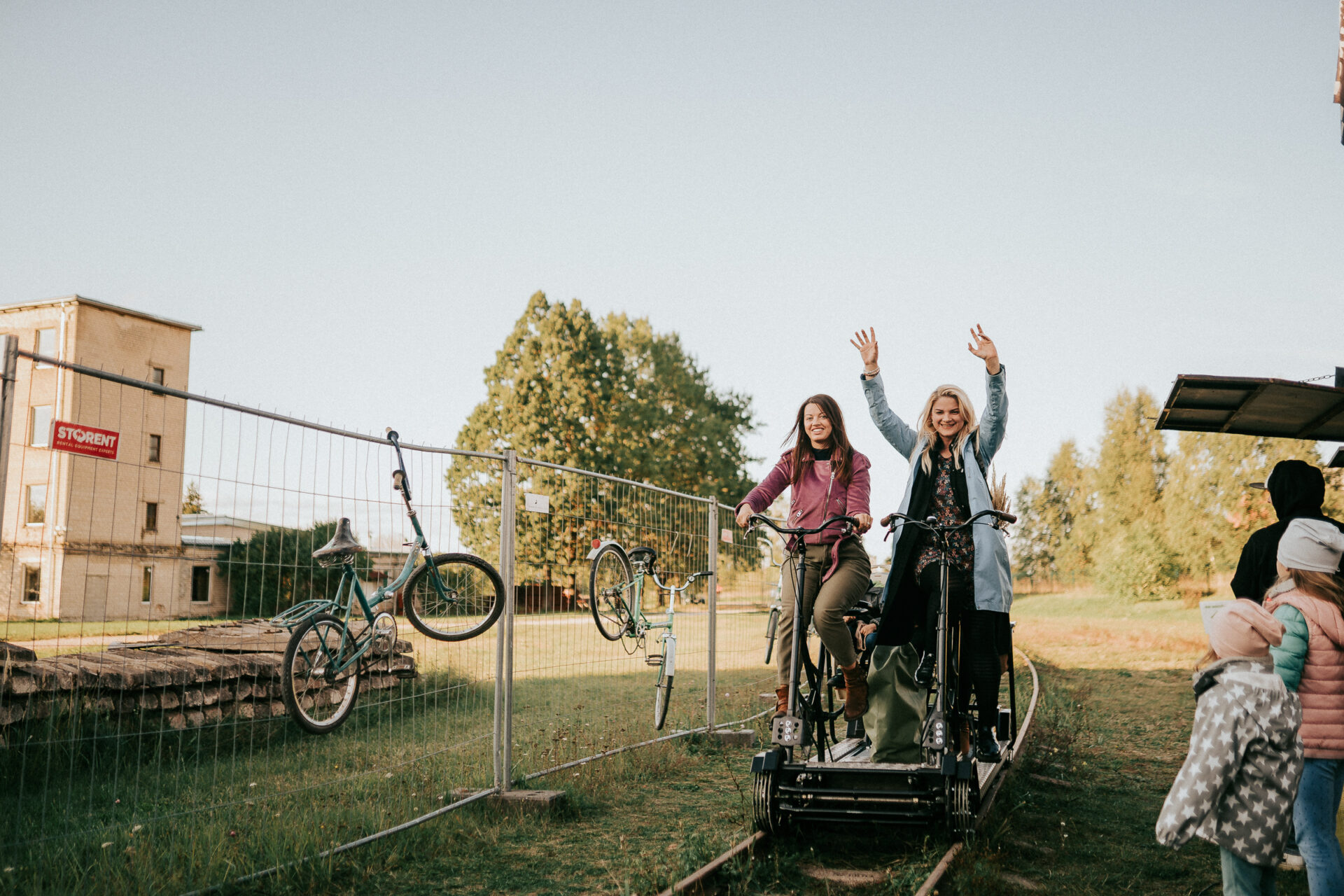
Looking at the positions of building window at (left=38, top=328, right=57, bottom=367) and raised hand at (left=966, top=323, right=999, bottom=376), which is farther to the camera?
building window at (left=38, top=328, right=57, bottom=367)

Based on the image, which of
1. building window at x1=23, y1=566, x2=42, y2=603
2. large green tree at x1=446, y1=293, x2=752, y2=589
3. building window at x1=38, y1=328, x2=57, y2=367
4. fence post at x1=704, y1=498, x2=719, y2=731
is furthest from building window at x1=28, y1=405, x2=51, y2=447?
building window at x1=38, y1=328, x2=57, y2=367

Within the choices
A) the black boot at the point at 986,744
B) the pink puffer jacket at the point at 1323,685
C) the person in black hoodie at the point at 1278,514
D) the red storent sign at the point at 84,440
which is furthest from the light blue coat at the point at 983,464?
the red storent sign at the point at 84,440

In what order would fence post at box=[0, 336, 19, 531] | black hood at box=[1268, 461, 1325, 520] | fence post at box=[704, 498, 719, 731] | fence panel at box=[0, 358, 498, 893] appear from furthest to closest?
fence post at box=[704, 498, 719, 731], black hood at box=[1268, 461, 1325, 520], fence panel at box=[0, 358, 498, 893], fence post at box=[0, 336, 19, 531]

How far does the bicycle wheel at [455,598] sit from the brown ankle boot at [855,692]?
87.4 inches

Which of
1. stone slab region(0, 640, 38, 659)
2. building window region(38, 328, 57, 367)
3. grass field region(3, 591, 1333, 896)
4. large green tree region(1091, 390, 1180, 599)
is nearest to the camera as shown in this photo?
grass field region(3, 591, 1333, 896)

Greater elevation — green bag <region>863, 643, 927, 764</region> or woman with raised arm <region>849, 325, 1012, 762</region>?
woman with raised arm <region>849, 325, 1012, 762</region>

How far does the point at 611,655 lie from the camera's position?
8344 millimetres

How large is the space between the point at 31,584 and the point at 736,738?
20.4 feet

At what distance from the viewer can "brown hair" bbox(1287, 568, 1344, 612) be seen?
12.9 ft

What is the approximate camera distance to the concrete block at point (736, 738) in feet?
29.3

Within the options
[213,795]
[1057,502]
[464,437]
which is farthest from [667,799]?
[1057,502]

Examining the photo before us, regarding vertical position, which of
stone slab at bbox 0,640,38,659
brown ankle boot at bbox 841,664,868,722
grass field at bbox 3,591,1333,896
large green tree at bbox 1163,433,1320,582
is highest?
large green tree at bbox 1163,433,1320,582

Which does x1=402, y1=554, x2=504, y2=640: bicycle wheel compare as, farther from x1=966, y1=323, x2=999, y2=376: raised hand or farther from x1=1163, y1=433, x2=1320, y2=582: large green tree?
x1=1163, y1=433, x2=1320, y2=582: large green tree

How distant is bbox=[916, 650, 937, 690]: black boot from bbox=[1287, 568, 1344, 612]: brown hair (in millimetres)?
2144
